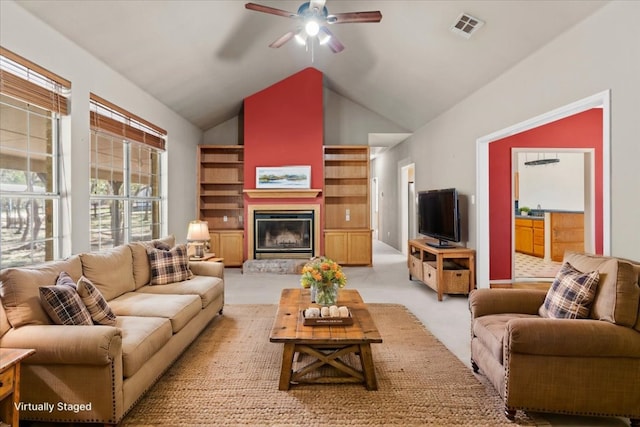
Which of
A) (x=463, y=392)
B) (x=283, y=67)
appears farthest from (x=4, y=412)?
(x=283, y=67)

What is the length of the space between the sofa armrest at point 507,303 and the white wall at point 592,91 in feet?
2.20

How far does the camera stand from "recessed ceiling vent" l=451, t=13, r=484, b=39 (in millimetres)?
3495

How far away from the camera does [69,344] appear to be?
1.91 meters

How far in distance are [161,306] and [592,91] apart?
373 cm

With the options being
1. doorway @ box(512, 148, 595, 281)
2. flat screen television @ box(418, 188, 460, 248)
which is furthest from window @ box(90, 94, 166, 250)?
doorway @ box(512, 148, 595, 281)

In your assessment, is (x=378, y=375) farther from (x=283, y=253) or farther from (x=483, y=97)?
(x=283, y=253)

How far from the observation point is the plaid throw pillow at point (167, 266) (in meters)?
3.55

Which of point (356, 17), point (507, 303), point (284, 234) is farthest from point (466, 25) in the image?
point (284, 234)

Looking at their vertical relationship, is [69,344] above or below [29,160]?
below

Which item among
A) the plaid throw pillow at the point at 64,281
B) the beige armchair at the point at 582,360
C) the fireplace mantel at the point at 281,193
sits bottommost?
the beige armchair at the point at 582,360

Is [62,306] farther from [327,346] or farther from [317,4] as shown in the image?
[317,4]

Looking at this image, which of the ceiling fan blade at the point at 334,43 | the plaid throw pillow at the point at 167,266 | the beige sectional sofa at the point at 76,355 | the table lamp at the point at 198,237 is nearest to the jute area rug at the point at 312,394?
the beige sectional sofa at the point at 76,355

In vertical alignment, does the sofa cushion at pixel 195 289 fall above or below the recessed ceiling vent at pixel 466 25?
below

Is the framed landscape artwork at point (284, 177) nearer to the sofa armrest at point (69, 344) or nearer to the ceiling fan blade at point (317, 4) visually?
the ceiling fan blade at point (317, 4)
